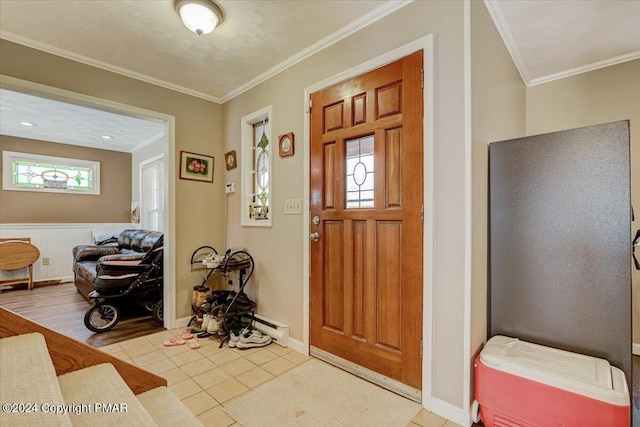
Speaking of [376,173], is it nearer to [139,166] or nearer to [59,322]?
[59,322]

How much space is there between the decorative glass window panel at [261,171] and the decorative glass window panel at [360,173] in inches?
41.9

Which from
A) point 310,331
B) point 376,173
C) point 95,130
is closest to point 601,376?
point 376,173

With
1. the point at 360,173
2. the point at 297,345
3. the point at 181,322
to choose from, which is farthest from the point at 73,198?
the point at 360,173

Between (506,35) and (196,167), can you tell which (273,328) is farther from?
(506,35)

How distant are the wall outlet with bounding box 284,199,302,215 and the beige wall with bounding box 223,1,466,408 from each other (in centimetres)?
4

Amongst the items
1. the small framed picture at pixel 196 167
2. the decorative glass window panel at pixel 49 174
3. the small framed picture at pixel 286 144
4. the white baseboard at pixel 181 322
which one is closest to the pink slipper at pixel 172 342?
the white baseboard at pixel 181 322

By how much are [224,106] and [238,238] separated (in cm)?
154

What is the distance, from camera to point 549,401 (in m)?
1.40

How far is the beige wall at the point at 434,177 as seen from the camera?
1.67m

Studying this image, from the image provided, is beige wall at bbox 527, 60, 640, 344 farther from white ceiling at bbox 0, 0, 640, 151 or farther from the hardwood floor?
the hardwood floor

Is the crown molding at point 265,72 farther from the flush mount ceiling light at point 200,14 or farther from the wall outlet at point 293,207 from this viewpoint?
the wall outlet at point 293,207

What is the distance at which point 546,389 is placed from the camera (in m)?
1.41

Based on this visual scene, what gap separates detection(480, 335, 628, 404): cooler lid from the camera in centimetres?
134

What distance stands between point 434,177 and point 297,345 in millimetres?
1753
